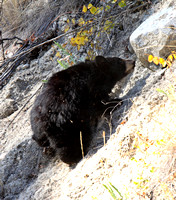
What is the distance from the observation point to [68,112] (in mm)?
4172

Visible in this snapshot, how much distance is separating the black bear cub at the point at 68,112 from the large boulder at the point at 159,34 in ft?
3.67

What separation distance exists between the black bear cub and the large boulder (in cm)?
112

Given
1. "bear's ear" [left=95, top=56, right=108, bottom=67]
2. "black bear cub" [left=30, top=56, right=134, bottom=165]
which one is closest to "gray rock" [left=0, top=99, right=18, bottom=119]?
"black bear cub" [left=30, top=56, right=134, bottom=165]

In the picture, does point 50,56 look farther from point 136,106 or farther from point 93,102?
point 136,106

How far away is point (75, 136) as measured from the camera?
4.30 metres

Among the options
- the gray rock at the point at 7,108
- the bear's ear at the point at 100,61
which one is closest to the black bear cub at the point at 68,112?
the bear's ear at the point at 100,61

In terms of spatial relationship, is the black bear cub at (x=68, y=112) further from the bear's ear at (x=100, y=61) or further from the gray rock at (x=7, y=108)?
the gray rock at (x=7, y=108)

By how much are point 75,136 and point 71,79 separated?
976 mm

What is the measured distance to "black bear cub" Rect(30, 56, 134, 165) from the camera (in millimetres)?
4148

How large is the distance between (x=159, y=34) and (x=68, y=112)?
1960 millimetres

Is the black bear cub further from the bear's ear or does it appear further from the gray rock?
the gray rock

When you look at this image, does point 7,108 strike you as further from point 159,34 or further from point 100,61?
point 159,34

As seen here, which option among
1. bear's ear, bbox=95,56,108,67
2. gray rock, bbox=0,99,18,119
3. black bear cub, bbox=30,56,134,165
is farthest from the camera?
gray rock, bbox=0,99,18,119

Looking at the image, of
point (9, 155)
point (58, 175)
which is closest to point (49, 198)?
point (58, 175)
